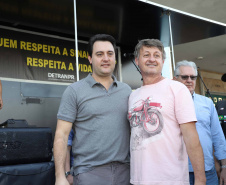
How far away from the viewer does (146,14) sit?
441 cm

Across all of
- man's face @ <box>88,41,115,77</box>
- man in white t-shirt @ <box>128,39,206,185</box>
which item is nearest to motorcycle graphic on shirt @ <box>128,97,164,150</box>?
man in white t-shirt @ <box>128,39,206,185</box>

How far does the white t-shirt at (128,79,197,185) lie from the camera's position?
4.96 ft

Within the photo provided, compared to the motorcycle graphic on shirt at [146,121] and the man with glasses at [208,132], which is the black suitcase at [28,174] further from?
the man with glasses at [208,132]

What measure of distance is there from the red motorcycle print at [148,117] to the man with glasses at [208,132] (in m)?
0.77

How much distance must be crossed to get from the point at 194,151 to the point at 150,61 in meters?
0.58

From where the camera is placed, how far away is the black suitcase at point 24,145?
2.19 m

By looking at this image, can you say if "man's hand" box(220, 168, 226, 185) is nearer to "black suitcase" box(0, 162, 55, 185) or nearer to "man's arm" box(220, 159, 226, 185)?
"man's arm" box(220, 159, 226, 185)

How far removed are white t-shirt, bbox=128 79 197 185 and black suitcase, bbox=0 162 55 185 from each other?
94 centimetres

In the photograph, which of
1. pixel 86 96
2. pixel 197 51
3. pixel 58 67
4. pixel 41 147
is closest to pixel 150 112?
pixel 86 96

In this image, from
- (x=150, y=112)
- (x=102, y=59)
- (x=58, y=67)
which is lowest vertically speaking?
(x=150, y=112)

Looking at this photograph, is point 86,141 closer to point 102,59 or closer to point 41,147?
point 102,59

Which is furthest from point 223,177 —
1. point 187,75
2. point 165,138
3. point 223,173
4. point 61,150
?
point 61,150

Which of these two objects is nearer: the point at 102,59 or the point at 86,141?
the point at 86,141

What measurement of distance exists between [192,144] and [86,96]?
2.20ft
